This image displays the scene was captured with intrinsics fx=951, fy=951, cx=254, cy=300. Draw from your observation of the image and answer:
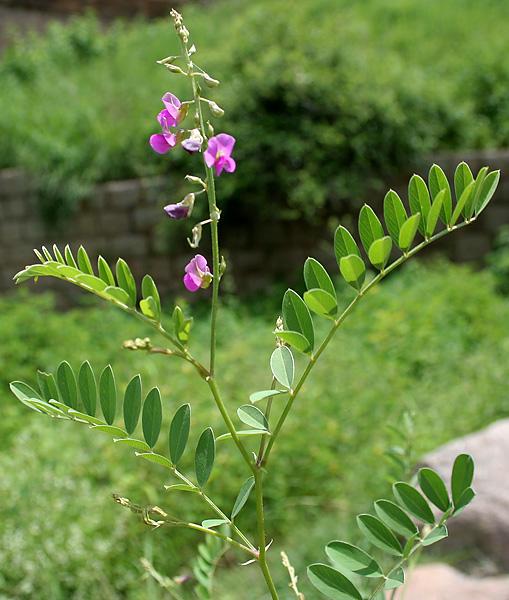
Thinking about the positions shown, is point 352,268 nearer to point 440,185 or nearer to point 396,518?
point 440,185

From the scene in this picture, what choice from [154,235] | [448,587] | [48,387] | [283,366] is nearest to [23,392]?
[48,387]

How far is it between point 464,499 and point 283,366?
196 millimetres

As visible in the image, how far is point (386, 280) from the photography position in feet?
21.0

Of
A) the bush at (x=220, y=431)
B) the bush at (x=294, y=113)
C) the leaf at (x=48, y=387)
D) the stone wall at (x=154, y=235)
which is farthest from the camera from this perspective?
the stone wall at (x=154, y=235)

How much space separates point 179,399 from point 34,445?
607 millimetres

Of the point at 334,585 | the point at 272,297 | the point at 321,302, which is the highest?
the point at 321,302

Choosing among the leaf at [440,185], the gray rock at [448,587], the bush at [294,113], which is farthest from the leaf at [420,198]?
the bush at [294,113]

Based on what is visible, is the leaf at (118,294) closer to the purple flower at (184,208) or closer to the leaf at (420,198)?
the purple flower at (184,208)

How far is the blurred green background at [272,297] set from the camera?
3.01 metres

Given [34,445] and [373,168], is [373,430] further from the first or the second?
[373,168]

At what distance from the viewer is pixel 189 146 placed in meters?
0.82

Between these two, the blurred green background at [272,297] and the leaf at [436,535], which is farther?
the blurred green background at [272,297]

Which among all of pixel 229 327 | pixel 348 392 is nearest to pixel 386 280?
pixel 229 327

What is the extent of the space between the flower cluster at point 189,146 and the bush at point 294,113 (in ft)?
17.9
